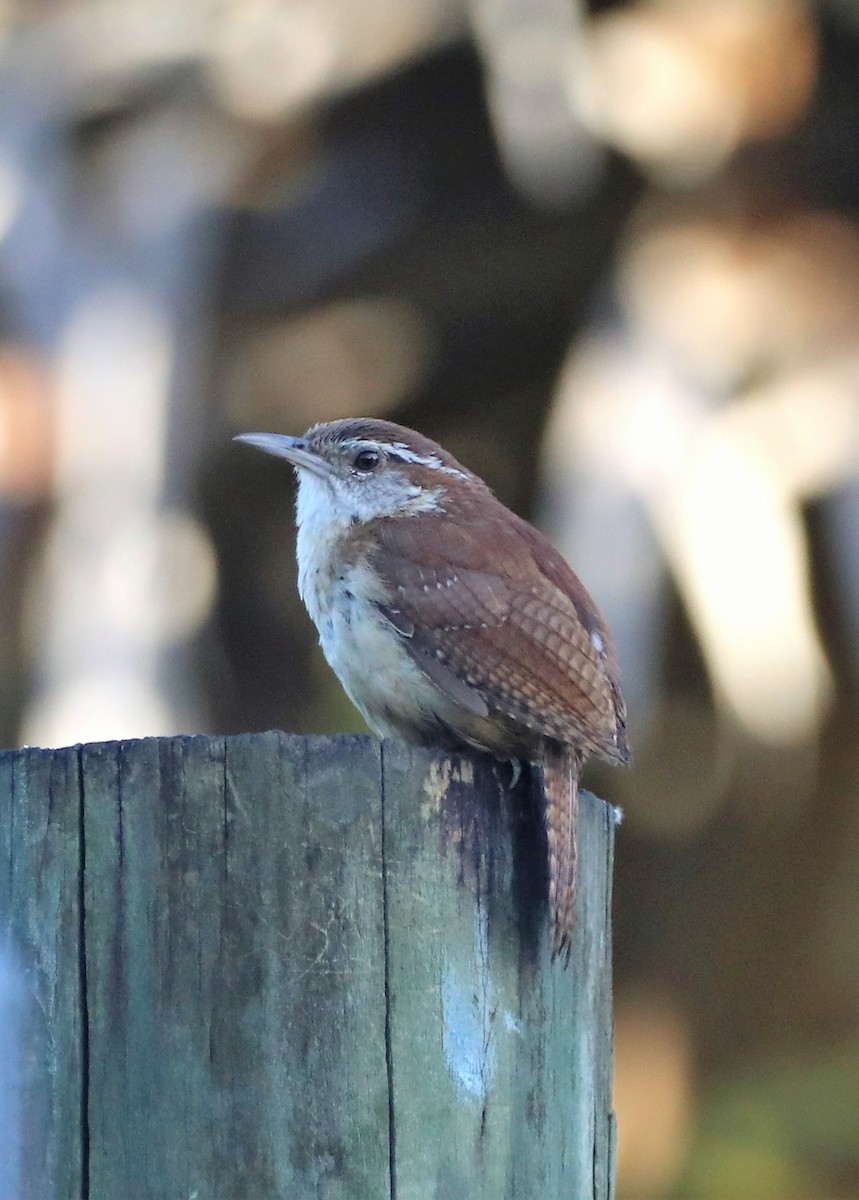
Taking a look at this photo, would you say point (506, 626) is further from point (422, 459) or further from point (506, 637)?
point (422, 459)

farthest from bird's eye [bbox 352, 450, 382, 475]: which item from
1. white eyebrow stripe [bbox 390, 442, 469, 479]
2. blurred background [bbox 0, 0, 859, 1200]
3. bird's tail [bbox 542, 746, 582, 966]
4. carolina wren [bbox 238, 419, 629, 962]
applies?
blurred background [bbox 0, 0, 859, 1200]

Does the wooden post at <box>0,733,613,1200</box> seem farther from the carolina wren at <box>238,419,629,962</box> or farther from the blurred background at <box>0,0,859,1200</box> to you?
the blurred background at <box>0,0,859,1200</box>

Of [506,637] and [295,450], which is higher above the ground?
[295,450]

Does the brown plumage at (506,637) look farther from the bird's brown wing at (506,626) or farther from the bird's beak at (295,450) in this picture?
the bird's beak at (295,450)

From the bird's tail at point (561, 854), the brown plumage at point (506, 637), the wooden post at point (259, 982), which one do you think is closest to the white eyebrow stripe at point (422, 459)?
the brown plumage at point (506, 637)

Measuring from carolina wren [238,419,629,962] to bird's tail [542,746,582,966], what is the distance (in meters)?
0.24

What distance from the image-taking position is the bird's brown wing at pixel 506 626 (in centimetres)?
359

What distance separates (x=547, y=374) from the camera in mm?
9961

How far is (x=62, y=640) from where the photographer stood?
8078 mm

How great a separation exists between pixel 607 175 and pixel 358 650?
588 centimetres

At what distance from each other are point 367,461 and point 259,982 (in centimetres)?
223

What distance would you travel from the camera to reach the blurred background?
7953 millimetres

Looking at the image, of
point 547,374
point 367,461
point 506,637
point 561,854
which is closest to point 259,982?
point 561,854

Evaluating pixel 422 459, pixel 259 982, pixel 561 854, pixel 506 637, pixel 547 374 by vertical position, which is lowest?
pixel 259 982
